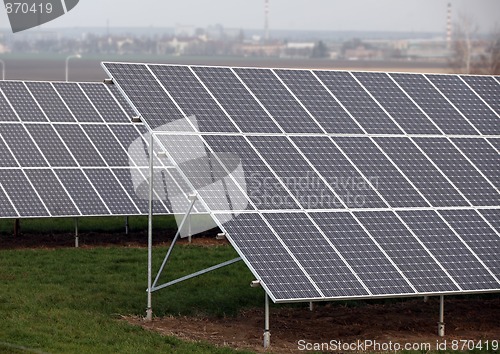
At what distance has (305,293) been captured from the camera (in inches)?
692

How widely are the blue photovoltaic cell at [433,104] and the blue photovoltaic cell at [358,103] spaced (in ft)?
3.90

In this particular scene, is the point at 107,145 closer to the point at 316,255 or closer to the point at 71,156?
the point at 71,156

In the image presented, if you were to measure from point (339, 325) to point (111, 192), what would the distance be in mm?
11007

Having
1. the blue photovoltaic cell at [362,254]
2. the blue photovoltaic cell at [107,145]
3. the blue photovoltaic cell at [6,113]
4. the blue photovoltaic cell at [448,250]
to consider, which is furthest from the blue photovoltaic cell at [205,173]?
the blue photovoltaic cell at [6,113]

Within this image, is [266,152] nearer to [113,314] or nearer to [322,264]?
[322,264]

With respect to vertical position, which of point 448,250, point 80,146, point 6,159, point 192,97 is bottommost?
point 448,250

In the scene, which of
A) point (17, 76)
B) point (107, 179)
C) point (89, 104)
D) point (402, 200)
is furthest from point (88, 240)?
point (17, 76)

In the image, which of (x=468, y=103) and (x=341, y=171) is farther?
(x=468, y=103)

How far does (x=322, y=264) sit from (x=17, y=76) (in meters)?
89.8

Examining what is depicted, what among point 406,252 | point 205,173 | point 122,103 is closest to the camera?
point 406,252

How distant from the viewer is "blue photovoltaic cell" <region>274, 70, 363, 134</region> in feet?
71.0

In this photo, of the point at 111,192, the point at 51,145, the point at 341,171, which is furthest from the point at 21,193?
the point at 341,171

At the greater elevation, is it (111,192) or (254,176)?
(254,176)

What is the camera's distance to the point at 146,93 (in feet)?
68.0
